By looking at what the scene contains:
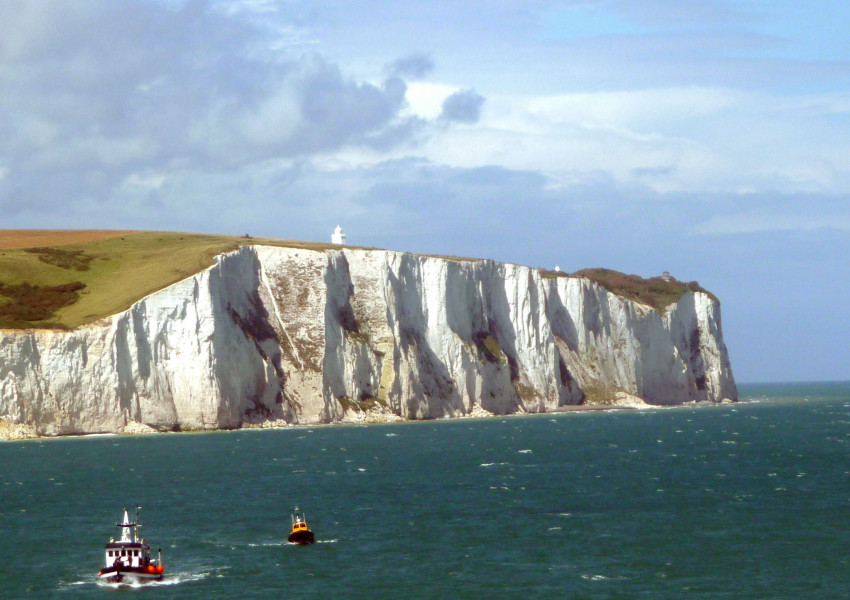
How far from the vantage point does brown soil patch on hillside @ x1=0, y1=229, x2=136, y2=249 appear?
316 feet

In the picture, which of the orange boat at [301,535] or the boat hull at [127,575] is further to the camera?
the orange boat at [301,535]

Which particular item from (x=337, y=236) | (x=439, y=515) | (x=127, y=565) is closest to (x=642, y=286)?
(x=337, y=236)

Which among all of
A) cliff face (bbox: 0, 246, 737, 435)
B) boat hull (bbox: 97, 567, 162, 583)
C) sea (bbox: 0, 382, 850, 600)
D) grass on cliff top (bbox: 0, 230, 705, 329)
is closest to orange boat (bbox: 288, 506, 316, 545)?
sea (bbox: 0, 382, 850, 600)

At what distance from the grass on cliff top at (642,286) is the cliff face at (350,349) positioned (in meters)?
1.32

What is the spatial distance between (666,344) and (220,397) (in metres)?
52.5

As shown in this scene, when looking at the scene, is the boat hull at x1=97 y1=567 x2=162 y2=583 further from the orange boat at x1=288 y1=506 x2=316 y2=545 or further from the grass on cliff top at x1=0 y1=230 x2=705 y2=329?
the grass on cliff top at x1=0 y1=230 x2=705 y2=329

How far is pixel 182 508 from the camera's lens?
4281 centimetres

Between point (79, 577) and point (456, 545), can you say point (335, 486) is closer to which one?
point (456, 545)

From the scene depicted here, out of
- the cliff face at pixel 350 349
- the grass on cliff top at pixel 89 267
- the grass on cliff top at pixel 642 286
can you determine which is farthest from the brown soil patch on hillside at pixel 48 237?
the grass on cliff top at pixel 642 286

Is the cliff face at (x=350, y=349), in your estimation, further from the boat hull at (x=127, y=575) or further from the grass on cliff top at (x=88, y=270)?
the boat hull at (x=127, y=575)

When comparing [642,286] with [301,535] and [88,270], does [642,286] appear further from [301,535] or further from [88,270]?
[301,535]

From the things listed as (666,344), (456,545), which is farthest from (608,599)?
(666,344)

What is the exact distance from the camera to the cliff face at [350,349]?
71.6 meters

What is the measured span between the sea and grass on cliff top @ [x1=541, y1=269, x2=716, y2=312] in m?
46.2
